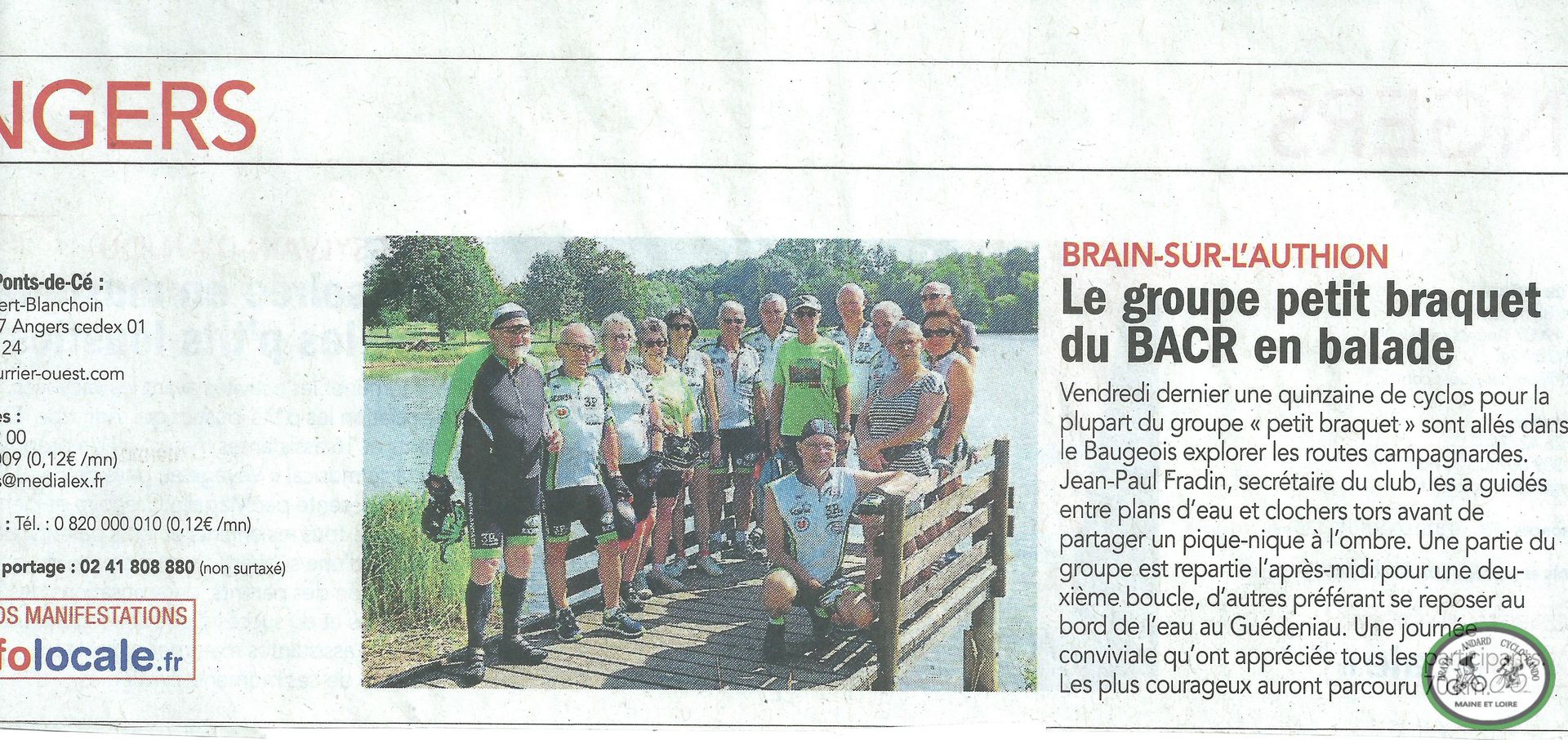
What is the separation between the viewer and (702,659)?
2.30 m

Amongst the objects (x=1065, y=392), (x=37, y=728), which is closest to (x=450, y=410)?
(x=37, y=728)

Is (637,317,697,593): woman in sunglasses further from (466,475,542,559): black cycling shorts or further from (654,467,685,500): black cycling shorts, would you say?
(466,475,542,559): black cycling shorts

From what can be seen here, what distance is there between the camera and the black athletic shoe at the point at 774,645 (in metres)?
2.29

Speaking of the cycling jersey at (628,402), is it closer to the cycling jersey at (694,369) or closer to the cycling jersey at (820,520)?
the cycling jersey at (694,369)

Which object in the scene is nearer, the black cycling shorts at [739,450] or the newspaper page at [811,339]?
the newspaper page at [811,339]

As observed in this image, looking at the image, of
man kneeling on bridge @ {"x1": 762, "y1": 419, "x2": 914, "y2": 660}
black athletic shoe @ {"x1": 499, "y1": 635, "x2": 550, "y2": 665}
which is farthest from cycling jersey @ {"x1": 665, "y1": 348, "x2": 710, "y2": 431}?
black athletic shoe @ {"x1": 499, "y1": 635, "x2": 550, "y2": 665}

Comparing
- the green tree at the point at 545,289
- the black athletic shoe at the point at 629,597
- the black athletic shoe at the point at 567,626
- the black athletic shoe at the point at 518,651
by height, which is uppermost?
the green tree at the point at 545,289

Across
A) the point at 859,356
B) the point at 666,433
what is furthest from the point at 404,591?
the point at 859,356

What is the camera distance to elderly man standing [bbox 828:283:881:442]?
2248mm

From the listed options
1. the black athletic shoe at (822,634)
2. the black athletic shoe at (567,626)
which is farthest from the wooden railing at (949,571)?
the black athletic shoe at (567,626)

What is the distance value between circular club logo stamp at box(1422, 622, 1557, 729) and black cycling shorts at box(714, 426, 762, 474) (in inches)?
63.1

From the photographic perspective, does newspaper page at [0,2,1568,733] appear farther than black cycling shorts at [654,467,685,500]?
No

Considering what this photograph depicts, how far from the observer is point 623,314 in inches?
89.0

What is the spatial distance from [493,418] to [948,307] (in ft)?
3.45
